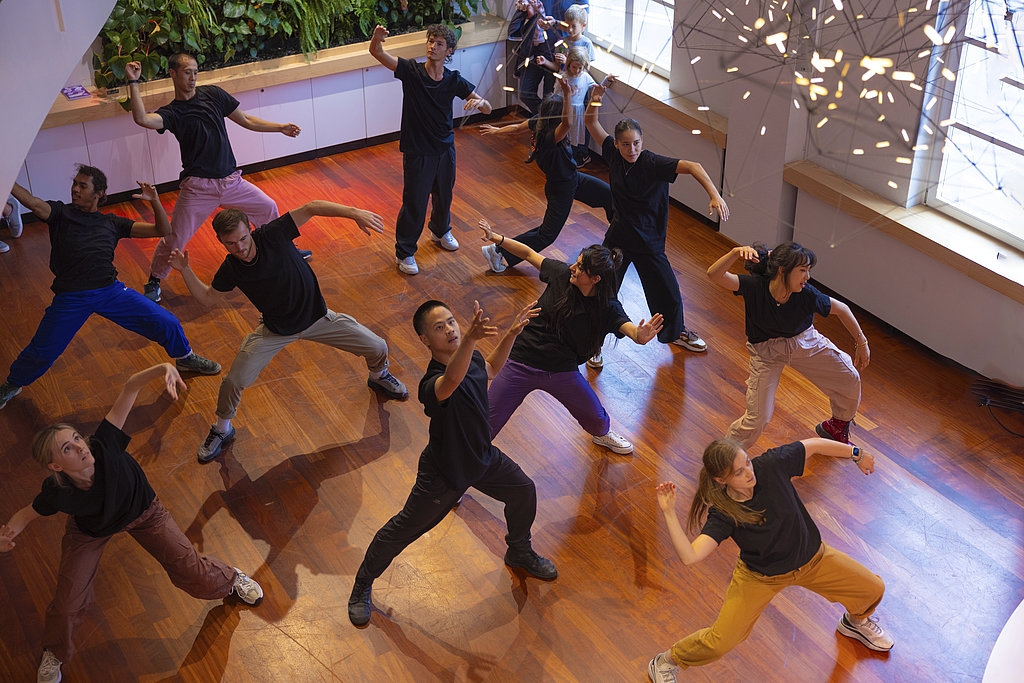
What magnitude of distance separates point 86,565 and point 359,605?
982 mm

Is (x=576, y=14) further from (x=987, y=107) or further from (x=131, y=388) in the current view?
(x=131, y=388)

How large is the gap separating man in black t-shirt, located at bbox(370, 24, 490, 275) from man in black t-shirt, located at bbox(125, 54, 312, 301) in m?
0.67

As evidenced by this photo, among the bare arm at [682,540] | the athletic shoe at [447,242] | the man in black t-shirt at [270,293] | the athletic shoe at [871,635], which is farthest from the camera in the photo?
the athletic shoe at [447,242]

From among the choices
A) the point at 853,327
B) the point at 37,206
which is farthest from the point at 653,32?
the point at 37,206

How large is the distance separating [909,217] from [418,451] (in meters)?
2.67

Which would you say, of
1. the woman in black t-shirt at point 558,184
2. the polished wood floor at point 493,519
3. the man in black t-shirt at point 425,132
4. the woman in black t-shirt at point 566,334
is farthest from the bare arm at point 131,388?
the man in black t-shirt at point 425,132

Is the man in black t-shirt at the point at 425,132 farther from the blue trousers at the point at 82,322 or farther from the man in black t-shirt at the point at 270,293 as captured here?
the blue trousers at the point at 82,322

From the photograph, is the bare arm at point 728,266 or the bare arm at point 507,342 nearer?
the bare arm at point 507,342

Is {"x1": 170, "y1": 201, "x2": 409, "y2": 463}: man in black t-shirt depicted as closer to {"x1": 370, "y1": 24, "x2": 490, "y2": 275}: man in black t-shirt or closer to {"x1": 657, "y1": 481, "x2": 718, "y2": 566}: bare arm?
{"x1": 370, "y1": 24, "x2": 490, "y2": 275}: man in black t-shirt

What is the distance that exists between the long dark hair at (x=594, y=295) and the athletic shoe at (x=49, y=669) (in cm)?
225

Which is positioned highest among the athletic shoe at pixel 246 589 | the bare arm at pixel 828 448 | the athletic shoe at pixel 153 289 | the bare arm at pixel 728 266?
the bare arm at pixel 728 266

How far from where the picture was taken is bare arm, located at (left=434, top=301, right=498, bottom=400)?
3035mm

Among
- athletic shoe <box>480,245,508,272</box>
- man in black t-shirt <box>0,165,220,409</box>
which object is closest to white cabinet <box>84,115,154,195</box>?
man in black t-shirt <box>0,165,220,409</box>

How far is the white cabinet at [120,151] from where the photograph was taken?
21.7ft
